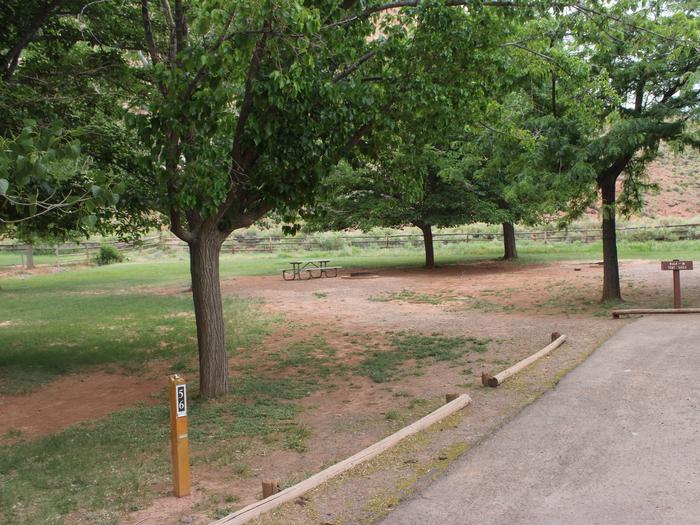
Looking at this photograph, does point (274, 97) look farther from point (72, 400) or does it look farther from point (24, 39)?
point (72, 400)

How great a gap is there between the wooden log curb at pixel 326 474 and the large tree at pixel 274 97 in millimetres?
2980

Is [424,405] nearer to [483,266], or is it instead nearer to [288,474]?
[288,474]

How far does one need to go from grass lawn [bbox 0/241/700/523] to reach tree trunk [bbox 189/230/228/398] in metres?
0.30

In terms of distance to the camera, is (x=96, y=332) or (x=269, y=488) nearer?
(x=269, y=488)

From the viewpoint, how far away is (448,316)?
13.4 meters

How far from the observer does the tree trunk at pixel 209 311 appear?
24.5ft

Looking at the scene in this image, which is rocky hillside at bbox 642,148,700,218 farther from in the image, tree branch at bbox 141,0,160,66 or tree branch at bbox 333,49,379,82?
tree branch at bbox 141,0,160,66

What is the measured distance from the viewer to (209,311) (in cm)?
757

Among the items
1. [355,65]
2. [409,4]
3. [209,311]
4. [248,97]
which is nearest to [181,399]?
[209,311]

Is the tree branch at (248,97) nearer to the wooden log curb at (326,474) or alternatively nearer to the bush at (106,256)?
the wooden log curb at (326,474)

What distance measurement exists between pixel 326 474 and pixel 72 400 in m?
5.09

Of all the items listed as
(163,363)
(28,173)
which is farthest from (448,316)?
(28,173)

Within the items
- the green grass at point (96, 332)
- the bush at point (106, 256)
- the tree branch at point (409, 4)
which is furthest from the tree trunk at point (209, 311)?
the bush at point (106, 256)

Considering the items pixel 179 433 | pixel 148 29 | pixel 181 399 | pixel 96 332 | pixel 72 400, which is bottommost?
pixel 72 400
